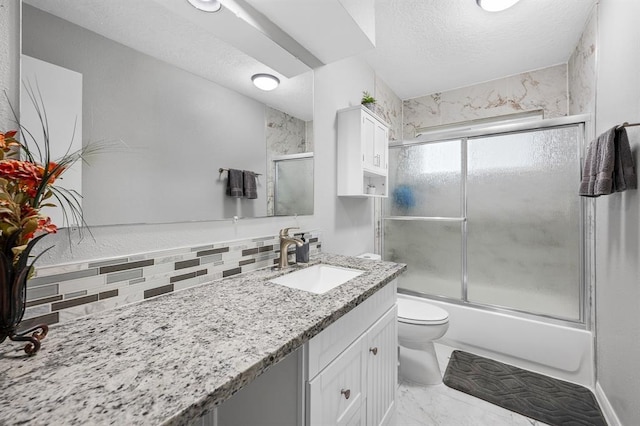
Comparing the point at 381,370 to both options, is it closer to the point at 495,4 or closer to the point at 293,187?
the point at 293,187

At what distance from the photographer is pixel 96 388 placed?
472 mm

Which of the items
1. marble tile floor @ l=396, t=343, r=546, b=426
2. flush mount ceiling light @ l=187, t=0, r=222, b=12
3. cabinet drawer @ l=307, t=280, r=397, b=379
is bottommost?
marble tile floor @ l=396, t=343, r=546, b=426

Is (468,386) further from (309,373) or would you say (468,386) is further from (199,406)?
(199,406)

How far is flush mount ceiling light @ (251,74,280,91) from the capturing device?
4.32 ft

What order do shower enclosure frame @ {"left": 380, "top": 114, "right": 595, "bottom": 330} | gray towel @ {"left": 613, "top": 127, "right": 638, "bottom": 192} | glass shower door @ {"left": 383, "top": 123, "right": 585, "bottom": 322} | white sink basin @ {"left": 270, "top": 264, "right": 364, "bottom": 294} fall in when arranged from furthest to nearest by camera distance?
1. glass shower door @ {"left": 383, "top": 123, "right": 585, "bottom": 322}
2. shower enclosure frame @ {"left": 380, "top": 114, "right": 595, "bottom": 330}
3. white sink basin @ {"left": 270, "top": 264, "right": 364, "bottom": 294}
4. gray towel @ {"left": 613, "top": 127, "right": 638, "bottom": 192}

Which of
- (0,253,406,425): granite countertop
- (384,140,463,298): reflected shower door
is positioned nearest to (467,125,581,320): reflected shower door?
(384,140,463,298): reflected shower door

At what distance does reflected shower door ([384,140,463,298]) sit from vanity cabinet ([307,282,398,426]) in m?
1.31

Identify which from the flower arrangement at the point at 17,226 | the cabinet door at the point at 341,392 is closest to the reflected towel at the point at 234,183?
the flower arrangement at the point at 17,226

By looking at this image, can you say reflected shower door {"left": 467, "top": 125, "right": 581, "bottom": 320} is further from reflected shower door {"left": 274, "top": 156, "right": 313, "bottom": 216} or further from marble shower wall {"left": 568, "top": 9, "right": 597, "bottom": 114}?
reflected shower door {"left": 274, "top": 156, "right": 313, "bottom": 216}

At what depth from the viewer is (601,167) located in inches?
51.5

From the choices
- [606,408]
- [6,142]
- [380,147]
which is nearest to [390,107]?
[380,147]

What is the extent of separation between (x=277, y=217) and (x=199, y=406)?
1.07 metres

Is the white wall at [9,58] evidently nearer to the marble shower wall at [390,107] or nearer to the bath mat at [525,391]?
the marble shower wall at [390,107]

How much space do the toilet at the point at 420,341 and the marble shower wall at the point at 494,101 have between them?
2.08 metres
